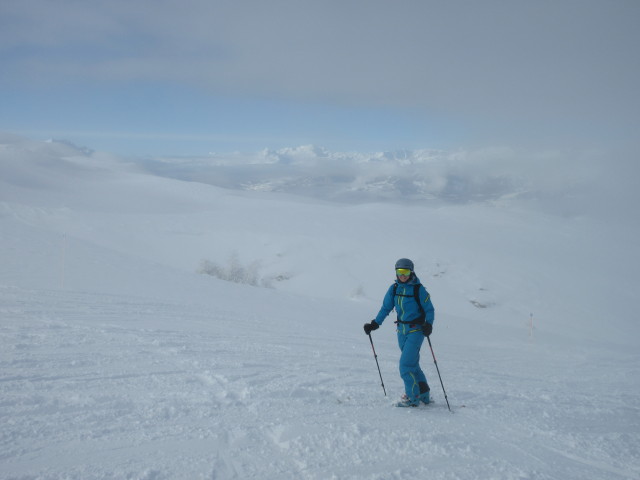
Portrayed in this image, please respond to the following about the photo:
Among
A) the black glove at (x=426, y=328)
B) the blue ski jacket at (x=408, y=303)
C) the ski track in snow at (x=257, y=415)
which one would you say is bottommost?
the ski track in snow at (x=257, y=415)

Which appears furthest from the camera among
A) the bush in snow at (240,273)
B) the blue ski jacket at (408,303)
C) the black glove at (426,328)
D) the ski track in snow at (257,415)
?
the bush in snow at (240,273)

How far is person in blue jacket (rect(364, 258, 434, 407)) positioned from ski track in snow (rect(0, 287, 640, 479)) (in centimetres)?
35

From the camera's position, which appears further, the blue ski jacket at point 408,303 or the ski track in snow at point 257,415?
the blue ski jacket at point 408,303

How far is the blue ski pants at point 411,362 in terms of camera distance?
242 inches

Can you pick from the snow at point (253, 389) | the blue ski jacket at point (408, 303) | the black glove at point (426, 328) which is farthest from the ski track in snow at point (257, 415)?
the blue ski jacket at point (408, 303)

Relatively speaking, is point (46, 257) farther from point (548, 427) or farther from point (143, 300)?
point (548, 427)

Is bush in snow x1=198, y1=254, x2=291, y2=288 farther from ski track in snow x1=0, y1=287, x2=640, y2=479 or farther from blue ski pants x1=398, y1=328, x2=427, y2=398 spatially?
blue ski pants x1=398, y1=328, x2=427, y2=398

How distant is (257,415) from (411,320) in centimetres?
250

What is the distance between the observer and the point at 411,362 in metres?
6.23

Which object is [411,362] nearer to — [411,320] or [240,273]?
[411,320]

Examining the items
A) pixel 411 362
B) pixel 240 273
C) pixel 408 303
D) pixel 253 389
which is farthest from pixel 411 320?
pixel 240 273

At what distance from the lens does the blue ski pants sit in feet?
20.2

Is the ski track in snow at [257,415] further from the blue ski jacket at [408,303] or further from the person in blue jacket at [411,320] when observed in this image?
the blue ski jacket at [408,303]

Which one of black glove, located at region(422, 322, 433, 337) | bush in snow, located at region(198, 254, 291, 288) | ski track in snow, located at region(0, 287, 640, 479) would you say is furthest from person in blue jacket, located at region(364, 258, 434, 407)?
bush in snow, located at region(198, 254, 291, 288)
